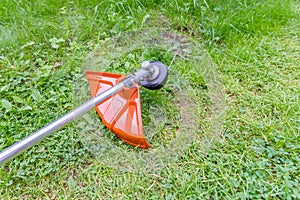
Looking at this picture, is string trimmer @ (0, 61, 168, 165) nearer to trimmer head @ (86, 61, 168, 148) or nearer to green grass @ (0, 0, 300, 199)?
trimmer head @ (86, 61, 168, 148)

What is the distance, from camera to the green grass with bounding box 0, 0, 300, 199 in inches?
46.3

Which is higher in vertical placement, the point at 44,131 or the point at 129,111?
the point at 44,131

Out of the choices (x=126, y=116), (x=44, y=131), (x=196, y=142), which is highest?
(x=44, y=131)

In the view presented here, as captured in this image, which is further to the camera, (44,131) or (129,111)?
(129,111)

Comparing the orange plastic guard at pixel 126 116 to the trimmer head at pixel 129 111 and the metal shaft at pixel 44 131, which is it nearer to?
the trimmer head at pixel 129 111

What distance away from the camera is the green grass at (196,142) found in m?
1.17

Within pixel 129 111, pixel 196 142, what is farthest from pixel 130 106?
pixel 196 142

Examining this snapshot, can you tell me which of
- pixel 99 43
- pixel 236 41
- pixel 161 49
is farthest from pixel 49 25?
pixel 236 41

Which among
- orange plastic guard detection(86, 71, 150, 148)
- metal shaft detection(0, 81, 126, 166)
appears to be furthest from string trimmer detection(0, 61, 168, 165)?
metal shaft detection(0, 81, 126, 166)

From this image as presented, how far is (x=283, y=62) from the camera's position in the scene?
169 centimetres

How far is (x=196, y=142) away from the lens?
1316 millimetres

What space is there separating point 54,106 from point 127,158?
480 millimetres

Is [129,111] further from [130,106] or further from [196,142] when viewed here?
[196,142]

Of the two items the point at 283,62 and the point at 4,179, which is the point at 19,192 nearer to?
the point at 4,179
